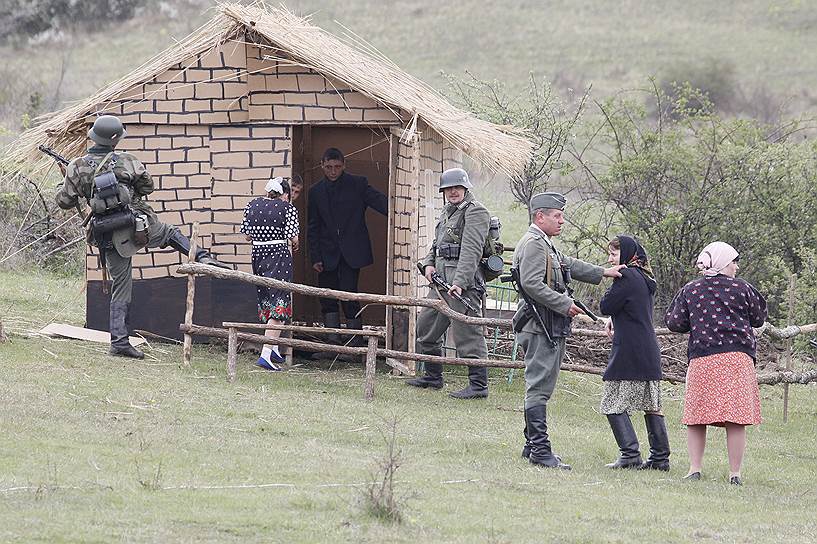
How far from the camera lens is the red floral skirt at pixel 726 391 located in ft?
25.8

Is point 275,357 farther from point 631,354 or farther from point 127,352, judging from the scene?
point 631,354

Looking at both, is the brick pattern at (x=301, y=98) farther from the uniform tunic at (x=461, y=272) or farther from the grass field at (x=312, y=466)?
the grass field at (x=312, y=466)

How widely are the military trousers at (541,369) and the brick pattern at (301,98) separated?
3925 mm

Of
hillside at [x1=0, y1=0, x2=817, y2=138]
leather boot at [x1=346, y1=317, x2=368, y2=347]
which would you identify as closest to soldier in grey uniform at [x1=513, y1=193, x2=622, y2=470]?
leather boot at [x1=346, y1=317, x2=368, y2=347]

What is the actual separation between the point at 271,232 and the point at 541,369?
374 centimetres

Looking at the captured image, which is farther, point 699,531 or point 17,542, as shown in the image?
point 699,531

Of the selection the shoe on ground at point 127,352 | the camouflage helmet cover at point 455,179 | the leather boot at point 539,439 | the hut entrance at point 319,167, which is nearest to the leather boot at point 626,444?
the leather boot at point 539,439

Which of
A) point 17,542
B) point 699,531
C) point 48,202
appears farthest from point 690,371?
point 48,202

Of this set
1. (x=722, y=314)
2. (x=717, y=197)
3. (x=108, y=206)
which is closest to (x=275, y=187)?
(x=108, y=206)

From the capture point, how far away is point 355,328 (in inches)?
509

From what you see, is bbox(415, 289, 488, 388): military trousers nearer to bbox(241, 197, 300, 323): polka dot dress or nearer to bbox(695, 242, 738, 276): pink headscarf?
bbox(241, 197, 300, 323): polka dot dress

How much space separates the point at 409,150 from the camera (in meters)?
11.6

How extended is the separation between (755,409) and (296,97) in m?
5.37

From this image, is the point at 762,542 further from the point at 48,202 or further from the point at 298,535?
the point at 48,202
